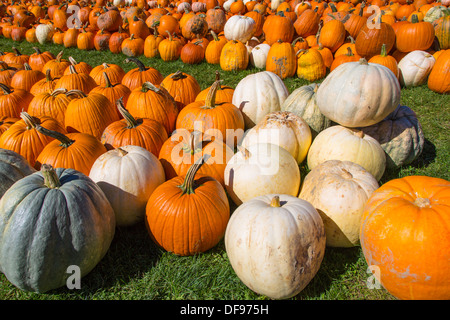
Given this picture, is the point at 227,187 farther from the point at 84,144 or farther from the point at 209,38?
the point at 209,38

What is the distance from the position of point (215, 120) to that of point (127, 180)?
127 cm

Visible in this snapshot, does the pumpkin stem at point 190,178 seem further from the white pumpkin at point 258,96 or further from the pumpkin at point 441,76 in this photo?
the pumpkin at point 441,76

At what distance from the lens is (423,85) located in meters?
5.82

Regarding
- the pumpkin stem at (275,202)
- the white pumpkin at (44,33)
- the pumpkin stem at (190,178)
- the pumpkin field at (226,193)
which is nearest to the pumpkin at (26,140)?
the pumpkin field at (226,193)

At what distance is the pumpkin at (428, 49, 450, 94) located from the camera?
533 centimetres

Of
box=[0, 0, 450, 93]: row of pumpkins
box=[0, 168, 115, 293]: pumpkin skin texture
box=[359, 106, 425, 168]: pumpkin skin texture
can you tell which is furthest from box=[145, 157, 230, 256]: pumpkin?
box=[0, 0, 450, 93]: row of pumpkins

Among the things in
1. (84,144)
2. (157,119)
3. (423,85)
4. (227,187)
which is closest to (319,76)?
(423,85)

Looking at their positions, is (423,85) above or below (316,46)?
below

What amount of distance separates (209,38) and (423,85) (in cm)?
515

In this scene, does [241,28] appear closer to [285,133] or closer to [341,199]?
[285,133]

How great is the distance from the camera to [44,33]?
10.2 meters

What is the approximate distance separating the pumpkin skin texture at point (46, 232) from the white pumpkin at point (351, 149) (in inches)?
85.6

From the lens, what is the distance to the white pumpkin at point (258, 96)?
158 inches

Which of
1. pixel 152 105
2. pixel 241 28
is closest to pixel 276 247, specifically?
pixel 152 105
